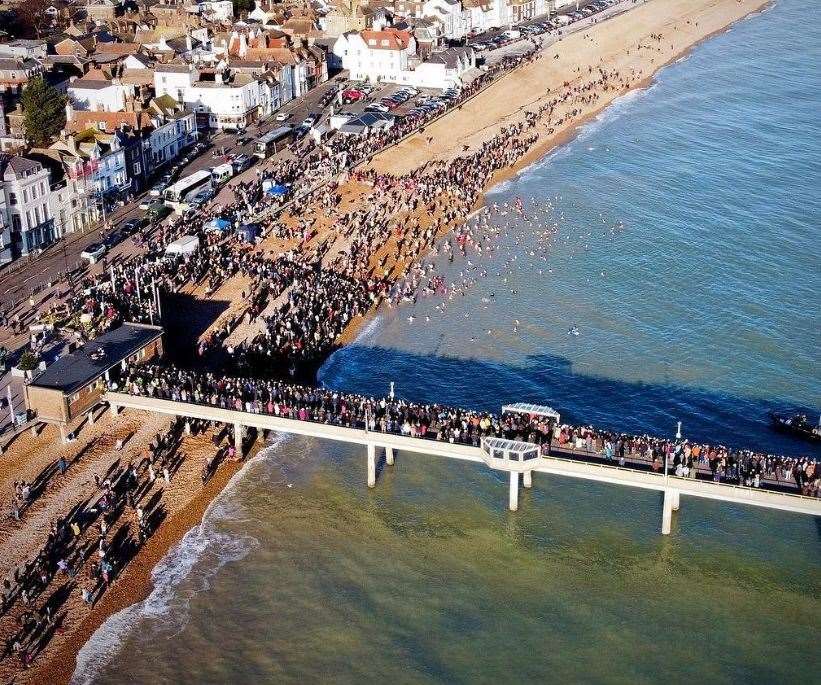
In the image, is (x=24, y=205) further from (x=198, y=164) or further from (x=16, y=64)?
(x=16, y=64)

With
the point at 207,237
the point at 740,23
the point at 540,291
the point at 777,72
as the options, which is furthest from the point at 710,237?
Result: the point at 740,23

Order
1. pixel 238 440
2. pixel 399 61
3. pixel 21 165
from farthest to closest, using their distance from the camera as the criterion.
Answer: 1. pixel 399 61
2. pixel 21 165
3. pixel 238 440

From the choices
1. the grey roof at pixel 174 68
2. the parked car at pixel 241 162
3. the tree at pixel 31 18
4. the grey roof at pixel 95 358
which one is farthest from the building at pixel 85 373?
the tree at pixel 31 18

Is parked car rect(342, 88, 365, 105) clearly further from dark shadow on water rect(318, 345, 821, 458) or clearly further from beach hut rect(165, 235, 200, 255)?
dark shadow on water rect(318, 345, 821, 458)

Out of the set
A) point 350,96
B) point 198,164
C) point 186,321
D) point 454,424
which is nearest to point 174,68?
point 350,96

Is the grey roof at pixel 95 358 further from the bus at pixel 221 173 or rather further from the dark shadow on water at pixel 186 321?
the bus at pixel 221 173

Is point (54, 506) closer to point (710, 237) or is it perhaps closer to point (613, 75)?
point (710, 237)

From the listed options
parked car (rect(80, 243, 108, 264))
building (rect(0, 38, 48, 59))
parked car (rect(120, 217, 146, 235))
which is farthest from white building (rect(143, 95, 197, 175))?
building (rect(0, 38, 48, 59))
